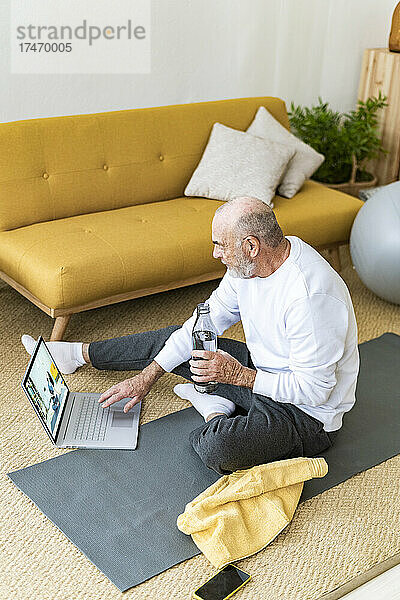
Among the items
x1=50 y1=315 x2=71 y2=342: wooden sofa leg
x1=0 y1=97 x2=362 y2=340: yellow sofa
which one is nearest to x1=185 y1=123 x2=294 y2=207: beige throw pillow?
x1=0 y1=97 x2=362 y2=340: yellow sofa

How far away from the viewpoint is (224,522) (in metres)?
2.05

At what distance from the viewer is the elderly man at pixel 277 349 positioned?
2.18 m

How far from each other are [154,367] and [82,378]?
0.42m

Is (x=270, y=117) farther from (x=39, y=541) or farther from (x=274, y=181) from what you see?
(x=39, y=541)

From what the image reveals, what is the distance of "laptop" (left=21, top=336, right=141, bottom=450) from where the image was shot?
240 centimetres

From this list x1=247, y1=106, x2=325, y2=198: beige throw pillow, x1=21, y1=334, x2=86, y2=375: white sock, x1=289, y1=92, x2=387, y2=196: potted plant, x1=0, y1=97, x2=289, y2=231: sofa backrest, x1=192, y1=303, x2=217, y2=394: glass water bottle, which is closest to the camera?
x1=192, y1=303, x2=217, y2=394: glass water bottle

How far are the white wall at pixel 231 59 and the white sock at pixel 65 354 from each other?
4.69 feet

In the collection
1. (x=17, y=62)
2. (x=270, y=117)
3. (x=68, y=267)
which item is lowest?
(x=68, y=267)

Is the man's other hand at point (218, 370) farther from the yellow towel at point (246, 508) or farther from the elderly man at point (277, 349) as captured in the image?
the yellow towel at point (246, 508)

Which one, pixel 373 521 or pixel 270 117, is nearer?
pixel 373 521

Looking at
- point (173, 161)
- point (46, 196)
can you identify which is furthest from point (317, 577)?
point (173, 161)

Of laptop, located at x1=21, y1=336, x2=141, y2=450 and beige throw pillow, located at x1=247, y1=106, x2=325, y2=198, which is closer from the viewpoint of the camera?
laptop, located at x1=21, y1=336, x2=141, y2=450

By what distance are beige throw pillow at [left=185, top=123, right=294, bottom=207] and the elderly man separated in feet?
4.06

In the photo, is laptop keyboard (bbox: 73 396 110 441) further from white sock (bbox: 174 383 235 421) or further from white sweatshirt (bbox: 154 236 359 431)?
white sweatshirt (bbox: 154 236 359 431)
